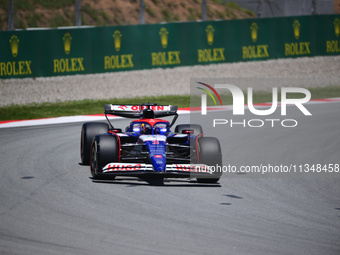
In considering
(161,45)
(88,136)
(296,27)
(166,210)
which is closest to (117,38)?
(161,45)

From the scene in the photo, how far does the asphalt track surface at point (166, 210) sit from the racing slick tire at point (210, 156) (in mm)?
171

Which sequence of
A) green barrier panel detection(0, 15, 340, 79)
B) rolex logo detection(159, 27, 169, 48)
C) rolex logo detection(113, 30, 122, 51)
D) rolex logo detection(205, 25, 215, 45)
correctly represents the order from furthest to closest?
rolex logo detection(205, 25, 215, 45) < rolex logo detection(159, 27, 169, 48) < rolex logo detection(113, 30, 122, 51) < green barrier panel detection(0, 15, 340, 79)

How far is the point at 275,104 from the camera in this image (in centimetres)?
2139

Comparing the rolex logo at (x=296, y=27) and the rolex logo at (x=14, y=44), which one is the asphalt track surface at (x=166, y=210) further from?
the rolex logo at (x=296, y=27)

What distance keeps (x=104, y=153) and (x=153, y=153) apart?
0.72 meters

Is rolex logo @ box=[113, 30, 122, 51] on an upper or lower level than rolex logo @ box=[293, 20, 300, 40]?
lower

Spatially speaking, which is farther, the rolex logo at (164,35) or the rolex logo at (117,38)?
the rolex logo at (164,35)

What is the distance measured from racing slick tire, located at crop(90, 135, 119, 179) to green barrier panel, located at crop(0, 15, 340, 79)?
38.1 ft

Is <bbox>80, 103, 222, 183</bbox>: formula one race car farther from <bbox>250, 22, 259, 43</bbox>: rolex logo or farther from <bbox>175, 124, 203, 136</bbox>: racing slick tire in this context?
<bbox>250, 22, 259, 43</bbox>: rolex logo

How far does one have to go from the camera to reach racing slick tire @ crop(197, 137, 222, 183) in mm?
10273

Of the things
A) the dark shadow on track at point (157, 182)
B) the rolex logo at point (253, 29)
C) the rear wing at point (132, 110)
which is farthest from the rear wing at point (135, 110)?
the rolex logo at point (253, 29)

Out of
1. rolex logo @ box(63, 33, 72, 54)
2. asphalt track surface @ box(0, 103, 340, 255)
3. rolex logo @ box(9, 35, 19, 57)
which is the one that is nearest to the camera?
asphalt track surface @ box(0, 103, 340, 255)

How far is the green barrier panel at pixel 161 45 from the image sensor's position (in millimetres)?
21828

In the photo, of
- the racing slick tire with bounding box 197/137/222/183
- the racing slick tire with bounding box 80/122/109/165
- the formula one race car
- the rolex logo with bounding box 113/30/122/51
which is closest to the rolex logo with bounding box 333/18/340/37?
the rolex logo with bounding box 113/30/122/51
